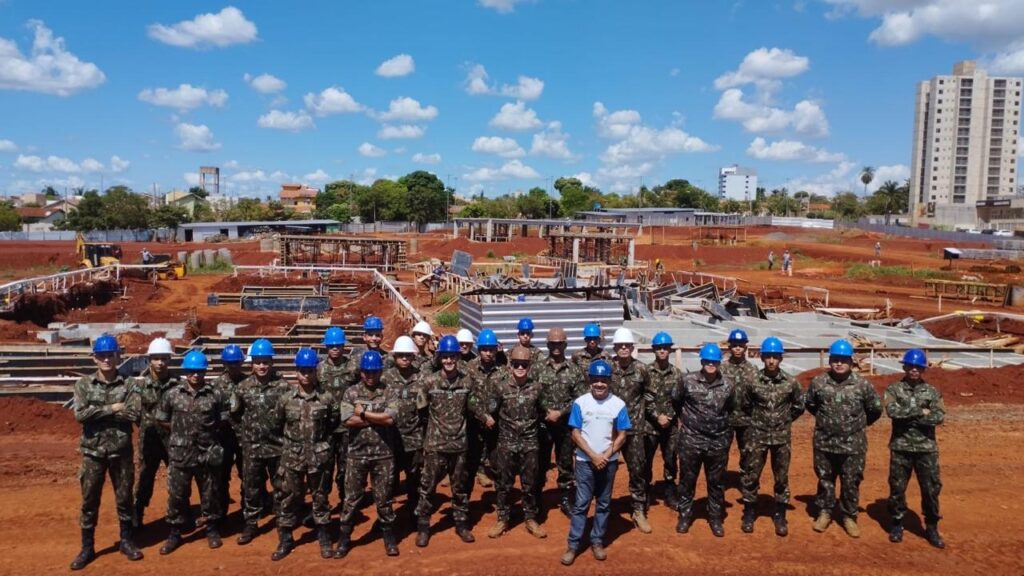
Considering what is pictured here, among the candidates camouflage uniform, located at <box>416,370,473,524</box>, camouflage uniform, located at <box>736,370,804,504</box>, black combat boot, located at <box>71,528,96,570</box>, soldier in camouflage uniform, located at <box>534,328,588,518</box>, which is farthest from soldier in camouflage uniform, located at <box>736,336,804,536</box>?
black combat boot, located at <box>71,528,96,570</box>

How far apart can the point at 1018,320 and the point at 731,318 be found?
9150 mm

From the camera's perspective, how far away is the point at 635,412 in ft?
23.1

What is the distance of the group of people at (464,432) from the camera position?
245 inches

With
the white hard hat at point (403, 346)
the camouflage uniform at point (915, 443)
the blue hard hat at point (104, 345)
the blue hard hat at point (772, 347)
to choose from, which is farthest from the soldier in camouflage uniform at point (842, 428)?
the blue hard hat at point (104, 345)

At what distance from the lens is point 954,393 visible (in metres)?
12.3

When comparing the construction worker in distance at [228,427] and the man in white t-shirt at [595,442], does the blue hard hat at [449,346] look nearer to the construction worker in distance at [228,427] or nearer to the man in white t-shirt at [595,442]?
the man in white t-shirt at [595,442]

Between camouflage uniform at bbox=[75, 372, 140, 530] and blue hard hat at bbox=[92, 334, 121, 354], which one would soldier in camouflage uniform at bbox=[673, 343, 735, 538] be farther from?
blue hard hat at bbox=[92, 334, 121, 354]

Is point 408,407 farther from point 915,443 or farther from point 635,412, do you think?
point 915,443

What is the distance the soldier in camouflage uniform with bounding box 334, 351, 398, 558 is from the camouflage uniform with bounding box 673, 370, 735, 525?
2.75 metres

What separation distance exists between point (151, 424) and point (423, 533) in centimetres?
268

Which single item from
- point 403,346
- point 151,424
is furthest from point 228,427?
point 403,346

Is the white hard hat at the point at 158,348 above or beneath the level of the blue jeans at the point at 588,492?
above

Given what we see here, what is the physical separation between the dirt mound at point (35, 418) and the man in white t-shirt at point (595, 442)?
736 centimetres

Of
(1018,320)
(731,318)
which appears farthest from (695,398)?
(1018,320)
